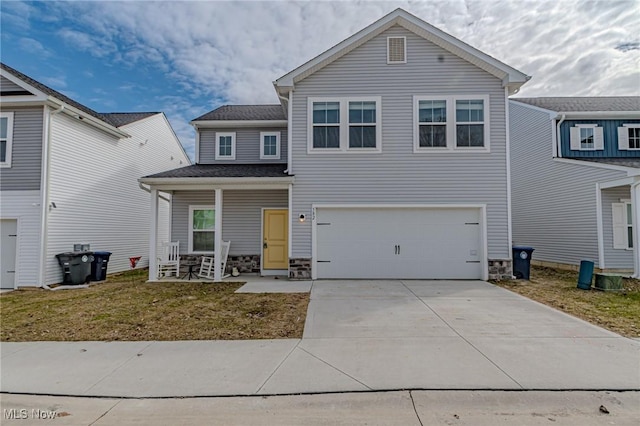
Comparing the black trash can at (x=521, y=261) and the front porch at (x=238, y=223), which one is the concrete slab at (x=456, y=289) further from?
the front porch at (x=238, y=223)

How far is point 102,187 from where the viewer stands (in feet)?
38.2

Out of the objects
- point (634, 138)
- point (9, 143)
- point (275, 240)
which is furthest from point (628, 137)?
point (9, 143)

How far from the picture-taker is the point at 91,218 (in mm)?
10977

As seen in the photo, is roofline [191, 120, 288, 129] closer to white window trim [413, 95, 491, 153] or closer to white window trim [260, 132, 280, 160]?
white window trim [260, 132, 280, 160]

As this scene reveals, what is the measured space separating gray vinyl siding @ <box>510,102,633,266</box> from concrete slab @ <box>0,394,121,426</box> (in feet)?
45.7

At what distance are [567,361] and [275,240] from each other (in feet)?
27.6

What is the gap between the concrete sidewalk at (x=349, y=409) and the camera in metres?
2.84

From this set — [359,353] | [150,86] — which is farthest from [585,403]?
[150,86]

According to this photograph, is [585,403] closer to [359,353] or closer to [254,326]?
[359,353]

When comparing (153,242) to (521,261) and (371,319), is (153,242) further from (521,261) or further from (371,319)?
(521,261)

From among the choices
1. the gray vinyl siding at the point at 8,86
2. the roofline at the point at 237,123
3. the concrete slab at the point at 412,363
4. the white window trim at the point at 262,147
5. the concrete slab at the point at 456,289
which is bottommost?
the concrete slab at the point at 412,363

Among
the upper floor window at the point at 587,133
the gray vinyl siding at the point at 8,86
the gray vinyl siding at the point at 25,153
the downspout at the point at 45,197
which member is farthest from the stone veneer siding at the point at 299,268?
the upper floor window at the point at 587,133

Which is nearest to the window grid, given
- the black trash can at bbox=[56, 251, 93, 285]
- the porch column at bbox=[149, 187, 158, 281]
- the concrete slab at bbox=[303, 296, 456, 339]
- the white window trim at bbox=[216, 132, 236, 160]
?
the concrete slab at bbox=[303, 296, 456, 339]

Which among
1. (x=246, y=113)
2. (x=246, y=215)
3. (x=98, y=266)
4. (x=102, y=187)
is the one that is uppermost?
(x=246, y=113)
